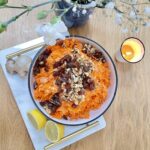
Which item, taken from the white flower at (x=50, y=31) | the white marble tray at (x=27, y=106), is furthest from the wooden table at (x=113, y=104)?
the white flower at (x=50, y=31)

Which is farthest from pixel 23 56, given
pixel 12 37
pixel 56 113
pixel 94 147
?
pixel 94 147

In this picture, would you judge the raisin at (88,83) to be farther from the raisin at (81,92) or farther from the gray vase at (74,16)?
the gray vase at (74,16)

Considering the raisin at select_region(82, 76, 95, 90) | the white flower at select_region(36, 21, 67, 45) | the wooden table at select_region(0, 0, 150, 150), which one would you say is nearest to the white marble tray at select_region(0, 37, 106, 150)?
the wooden table at select_region(0, 0, 150, 150)

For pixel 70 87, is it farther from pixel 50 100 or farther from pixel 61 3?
pixel 61 3

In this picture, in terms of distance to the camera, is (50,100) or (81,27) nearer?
(50,100)

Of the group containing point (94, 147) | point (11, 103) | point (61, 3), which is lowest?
point (94, 147)

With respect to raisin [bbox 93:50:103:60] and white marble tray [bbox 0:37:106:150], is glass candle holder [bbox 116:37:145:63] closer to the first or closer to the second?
raisin [bbox 93:50:103:60]
